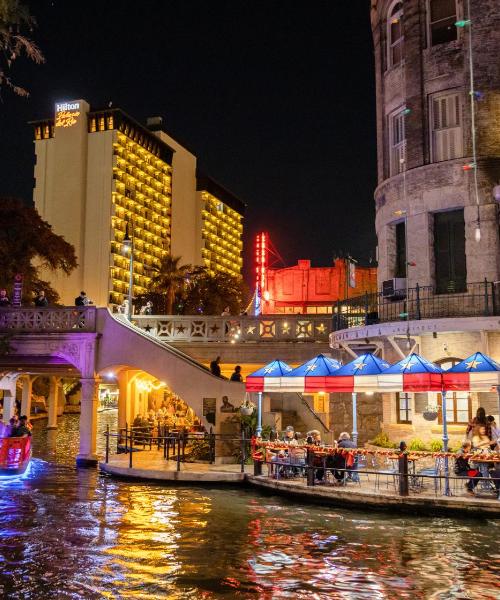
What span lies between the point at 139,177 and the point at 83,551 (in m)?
108

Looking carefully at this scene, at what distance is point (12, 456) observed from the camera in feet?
82.1

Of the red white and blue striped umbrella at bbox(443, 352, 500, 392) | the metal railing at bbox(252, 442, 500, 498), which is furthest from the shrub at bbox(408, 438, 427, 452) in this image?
the red white and blue striped umbrella at bbox(443, 352, 500, 392)

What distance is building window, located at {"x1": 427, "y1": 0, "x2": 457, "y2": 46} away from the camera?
24.4 metres

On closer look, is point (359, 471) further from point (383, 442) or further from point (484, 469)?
point (383, 442)

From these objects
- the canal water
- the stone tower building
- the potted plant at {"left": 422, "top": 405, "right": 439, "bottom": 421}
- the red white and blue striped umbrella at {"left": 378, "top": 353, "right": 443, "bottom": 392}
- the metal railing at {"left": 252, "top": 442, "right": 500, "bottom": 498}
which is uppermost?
the stone tower building

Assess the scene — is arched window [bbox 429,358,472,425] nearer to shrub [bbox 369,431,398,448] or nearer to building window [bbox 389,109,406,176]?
shrub [bbox 369,431,398,448]

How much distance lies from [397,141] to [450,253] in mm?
4906

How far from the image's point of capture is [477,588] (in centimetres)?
1133

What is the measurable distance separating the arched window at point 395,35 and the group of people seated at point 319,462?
14.1 meters

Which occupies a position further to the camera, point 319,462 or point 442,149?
point 442,149

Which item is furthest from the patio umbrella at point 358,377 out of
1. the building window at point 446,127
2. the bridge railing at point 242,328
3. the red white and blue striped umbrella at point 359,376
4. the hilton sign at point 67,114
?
the hilton sign at point 67,114

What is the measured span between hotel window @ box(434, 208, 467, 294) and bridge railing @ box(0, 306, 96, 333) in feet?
45.1

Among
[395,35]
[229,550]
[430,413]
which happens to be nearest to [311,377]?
[430,413]

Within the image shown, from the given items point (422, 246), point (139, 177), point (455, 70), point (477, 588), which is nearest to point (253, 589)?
point (477, 588)
